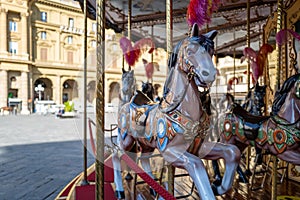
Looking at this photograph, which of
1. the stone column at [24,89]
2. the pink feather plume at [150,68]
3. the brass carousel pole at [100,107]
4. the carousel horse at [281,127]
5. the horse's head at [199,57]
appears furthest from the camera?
the stone column at [24,89]

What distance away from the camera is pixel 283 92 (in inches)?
99.0

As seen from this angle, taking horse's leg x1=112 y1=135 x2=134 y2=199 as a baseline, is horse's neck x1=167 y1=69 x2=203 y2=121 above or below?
above

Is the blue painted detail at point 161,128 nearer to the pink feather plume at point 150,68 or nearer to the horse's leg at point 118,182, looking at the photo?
the pink feather plume at point 150,68

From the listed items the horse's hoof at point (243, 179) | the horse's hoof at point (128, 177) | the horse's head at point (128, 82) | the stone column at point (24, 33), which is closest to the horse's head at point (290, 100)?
the horse's hoof at point (243, 179)

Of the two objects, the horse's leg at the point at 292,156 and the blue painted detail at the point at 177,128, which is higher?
the blue painted detail at the point at 177,128

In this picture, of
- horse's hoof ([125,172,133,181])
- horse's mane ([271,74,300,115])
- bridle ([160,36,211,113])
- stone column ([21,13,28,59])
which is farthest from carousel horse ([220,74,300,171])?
stone column ([21,13,28,59])

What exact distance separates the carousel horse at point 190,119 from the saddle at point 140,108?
192 millimetres

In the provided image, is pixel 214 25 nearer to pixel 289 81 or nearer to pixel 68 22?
pixel 289 81

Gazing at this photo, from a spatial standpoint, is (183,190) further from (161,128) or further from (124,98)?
(161,128)

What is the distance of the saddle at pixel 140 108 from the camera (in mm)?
2414

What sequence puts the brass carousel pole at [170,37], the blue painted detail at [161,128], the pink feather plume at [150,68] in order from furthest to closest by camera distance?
1. the pink feather plume at [150,68]
2. the blue painted detail at [161,128]
3. the brass carousel pole at [170,37]

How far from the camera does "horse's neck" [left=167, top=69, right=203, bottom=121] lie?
6.03 ft

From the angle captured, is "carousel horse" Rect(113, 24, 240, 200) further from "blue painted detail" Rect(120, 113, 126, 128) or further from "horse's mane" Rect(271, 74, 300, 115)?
"horse's mane" Rect(271, 74, 300, 115)

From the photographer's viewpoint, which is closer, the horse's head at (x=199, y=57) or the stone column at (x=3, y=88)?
the horse's head at (x=199, y=57)
